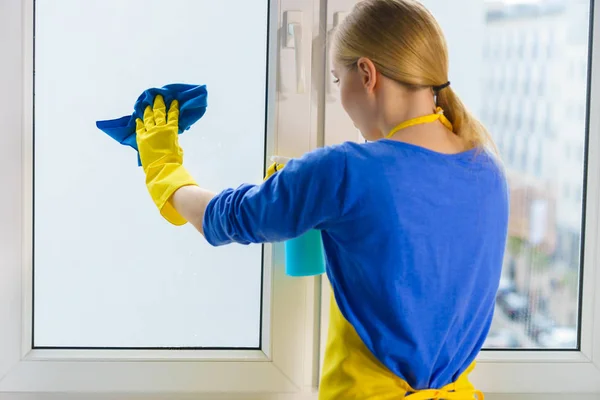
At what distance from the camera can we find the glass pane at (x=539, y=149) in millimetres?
1178

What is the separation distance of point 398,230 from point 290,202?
0.45 ft

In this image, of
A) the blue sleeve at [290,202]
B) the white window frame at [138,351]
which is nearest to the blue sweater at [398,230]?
the blue sleeve at [290,202]

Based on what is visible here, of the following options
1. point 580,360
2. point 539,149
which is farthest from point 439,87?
point 580,360

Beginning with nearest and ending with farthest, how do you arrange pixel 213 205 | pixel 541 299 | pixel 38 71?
pixel 213 205 → pixel 38 71 → pixel 541 299

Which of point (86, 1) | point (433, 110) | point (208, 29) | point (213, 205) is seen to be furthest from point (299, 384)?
point (86, 1)

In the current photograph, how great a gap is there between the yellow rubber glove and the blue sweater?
87 mm

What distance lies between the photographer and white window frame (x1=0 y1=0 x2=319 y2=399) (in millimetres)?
1058

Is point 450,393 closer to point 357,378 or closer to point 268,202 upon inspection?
point 357,378

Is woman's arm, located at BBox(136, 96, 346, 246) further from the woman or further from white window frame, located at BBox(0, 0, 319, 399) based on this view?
white window frame, located at BBox(0, 0, 319, 399)

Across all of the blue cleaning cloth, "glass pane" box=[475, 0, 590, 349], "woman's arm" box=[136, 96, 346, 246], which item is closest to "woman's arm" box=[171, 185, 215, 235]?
"woman's arm" box=[136, 96, 346, 246]

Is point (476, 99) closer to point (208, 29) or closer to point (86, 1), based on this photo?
point (208, 29)

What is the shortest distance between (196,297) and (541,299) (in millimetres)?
696

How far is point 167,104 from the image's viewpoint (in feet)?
3.10

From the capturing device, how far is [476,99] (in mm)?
→ 1179
